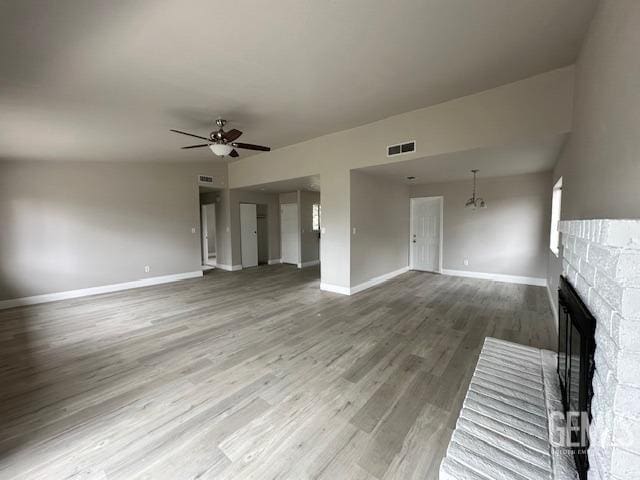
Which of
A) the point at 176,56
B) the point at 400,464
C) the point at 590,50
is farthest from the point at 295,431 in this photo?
the point at 590,50

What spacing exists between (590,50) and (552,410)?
2.69m

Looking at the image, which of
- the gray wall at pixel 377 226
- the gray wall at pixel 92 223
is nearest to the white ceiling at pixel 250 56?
the gray wall at pixel 92 223

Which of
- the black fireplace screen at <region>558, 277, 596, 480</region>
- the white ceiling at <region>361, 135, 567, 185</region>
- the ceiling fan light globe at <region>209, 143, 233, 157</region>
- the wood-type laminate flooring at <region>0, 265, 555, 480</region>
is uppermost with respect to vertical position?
the ceiling fan light globe at <region>209, 143, 233, 157</region>

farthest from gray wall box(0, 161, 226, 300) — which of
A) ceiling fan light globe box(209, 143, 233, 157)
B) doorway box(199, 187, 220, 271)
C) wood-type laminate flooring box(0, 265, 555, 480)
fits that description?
ceiling fan light globe box(209, 143, 233, 157)

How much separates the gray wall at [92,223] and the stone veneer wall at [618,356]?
685 cm

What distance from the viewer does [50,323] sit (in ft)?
12.1

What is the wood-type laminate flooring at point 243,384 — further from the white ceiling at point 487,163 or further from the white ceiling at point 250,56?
the white ceiling at point 250,56

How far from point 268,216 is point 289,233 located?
863 mm

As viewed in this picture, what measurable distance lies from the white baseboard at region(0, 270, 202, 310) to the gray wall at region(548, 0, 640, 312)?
700cm

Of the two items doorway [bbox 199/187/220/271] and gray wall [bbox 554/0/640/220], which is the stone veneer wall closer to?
gray wall [bbox 554/0/640/220]

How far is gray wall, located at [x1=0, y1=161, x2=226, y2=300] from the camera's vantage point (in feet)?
14.8

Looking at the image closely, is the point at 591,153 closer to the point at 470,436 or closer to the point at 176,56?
the point at 470,436

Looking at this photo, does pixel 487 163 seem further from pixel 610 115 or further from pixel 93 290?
pixel 93 290

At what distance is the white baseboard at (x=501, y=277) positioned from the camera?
5355 mm
